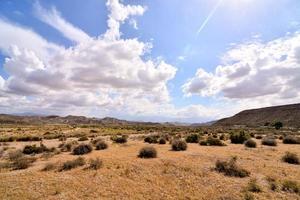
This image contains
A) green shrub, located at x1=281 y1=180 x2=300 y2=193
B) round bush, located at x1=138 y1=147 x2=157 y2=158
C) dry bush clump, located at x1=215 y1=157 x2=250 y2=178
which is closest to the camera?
green shrub, located at x1=281 y1=180 x2=300 y2=193

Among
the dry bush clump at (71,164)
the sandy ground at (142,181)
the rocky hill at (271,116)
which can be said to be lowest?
the sandy ground at (142,181)

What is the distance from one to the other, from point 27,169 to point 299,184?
15.8 metres

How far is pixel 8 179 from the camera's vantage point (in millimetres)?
14625

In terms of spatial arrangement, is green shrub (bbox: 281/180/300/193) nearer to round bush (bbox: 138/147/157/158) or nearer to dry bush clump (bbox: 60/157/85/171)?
round bush (bbox: 138/147/157/158)

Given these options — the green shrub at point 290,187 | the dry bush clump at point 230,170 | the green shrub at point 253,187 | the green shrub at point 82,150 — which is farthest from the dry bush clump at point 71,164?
the green shrub at point 290,187

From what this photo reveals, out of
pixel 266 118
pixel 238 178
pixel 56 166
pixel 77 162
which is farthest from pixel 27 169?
pixel 266 118

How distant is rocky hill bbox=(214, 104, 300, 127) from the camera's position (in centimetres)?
11925

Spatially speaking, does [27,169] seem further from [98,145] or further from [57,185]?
[98,145]

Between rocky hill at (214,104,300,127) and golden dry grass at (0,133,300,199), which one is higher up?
rocky hill at (214,104,300,127)

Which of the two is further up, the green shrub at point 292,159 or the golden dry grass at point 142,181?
the green shrub at point 292,159

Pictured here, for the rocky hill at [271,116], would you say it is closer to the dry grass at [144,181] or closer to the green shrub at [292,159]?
the green shrub at [292,159]

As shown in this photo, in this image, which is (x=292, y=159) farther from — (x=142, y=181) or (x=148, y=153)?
(x=142, y=181)

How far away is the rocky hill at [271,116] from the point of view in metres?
119

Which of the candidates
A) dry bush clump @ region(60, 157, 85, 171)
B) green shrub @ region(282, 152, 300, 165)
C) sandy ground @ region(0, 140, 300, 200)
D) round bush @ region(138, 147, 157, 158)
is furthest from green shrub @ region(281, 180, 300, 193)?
dry bush clump @ region(60, 157, 85, 171)
